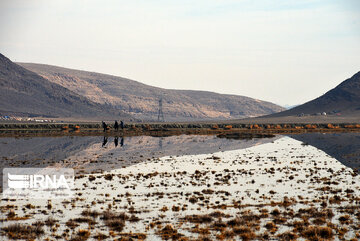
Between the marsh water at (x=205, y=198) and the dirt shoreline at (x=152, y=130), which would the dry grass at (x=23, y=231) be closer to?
the marsh water at (x=205, y=198)

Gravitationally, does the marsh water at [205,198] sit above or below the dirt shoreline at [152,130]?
below

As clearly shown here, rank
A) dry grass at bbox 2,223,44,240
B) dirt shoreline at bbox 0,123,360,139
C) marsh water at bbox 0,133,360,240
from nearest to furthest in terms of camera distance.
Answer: dry grass at bbox 2,223,44,240, marsh water at bbox 0,133,360,240, dirt shoreline at bbox 0,123,360,139

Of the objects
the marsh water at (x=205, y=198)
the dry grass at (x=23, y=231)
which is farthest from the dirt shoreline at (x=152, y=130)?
the dry grass at (x=23, y=231)

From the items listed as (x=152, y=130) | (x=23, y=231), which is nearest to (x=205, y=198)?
(x=23, y=231)

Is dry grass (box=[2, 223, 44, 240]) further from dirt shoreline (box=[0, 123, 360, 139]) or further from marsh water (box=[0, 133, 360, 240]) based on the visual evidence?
dirt shoreline (box=[0, 123, 360, 139])

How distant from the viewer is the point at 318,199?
94.9ft

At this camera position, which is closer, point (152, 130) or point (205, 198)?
point (205, 198)

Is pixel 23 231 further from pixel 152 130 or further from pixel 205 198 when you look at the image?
pixel 152 130

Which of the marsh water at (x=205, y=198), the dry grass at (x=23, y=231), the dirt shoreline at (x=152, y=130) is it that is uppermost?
the dirt shoreline at (x=152, y=130)

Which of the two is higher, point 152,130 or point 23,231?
point 152,130

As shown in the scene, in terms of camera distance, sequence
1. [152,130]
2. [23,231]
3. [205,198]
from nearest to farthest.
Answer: [23,231]
[205,198]
[152,130]

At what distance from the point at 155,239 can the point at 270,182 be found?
17380 mm

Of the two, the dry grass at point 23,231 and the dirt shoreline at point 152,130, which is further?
the dirt shoreline at point 152,130

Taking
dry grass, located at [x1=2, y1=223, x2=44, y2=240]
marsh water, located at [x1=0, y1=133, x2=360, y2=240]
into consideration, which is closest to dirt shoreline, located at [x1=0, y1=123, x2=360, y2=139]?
marsh water, located at [x1=0, y1=133, x2=360, y2=240]
